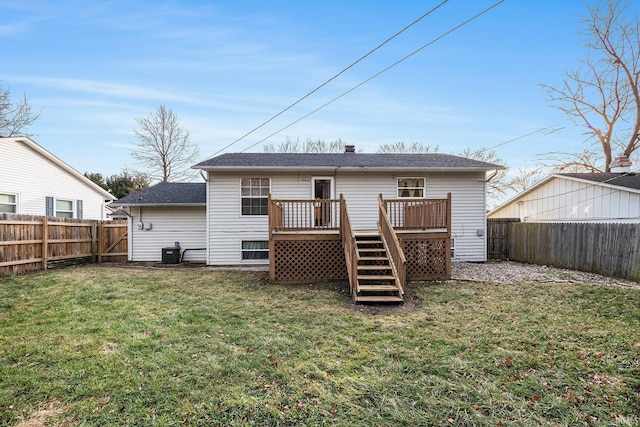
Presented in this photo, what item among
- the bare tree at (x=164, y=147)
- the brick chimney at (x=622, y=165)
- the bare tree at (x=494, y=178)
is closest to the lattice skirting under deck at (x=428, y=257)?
the brick chimney at (x=622, y=165)

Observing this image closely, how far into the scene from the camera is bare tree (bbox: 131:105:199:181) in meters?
23.5

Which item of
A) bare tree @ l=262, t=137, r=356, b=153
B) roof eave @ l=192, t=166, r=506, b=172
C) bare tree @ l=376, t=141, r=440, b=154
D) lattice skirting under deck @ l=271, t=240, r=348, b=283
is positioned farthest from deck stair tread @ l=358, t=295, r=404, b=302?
bare tree @ l=262, t=137, r=356, b=153

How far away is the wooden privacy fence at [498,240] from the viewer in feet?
42.1

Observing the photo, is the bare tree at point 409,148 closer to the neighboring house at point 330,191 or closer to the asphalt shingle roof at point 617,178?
the asphalt shingle roof at point 617,178

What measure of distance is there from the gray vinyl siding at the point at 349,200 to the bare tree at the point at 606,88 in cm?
1336

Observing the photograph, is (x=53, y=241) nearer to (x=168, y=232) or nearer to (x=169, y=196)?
(x=168, y=232)

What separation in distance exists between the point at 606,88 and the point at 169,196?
24609mm

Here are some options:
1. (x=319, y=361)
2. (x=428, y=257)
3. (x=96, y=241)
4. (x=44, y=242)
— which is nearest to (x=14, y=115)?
(x=96, y=241)

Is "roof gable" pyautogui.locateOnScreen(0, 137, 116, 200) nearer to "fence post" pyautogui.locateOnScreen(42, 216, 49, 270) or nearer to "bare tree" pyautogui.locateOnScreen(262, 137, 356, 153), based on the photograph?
"fence post" pyautogui.locateOnScreen(42, 216, 49, 270)

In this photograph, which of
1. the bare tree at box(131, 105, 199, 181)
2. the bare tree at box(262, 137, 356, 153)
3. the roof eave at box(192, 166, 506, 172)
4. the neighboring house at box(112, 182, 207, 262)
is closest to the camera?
the roof eave at box(192, 166, 506, 172)

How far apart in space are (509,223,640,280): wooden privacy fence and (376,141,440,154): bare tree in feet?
49.5

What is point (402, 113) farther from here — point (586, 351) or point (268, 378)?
point (268, 378)

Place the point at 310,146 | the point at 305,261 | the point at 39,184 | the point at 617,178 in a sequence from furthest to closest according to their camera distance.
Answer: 1. the point at 310,146
2. the point at 39,184
3. the point at 617,178
4. the point at 305,261

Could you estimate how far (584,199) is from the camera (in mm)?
12633
